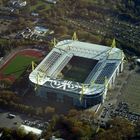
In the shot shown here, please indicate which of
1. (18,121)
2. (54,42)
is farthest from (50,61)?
(18,121)

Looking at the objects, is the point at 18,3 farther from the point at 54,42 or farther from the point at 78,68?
the point at 78,68

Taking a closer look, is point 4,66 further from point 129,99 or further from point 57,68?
point 129,99

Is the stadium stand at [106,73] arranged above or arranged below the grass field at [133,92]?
above

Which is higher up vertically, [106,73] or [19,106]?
[106,73]

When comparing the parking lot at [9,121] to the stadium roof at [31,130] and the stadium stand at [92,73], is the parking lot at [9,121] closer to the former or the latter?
the stadium roof at [31,130]

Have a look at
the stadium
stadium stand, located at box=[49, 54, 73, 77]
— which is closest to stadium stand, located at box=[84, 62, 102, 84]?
the stadium

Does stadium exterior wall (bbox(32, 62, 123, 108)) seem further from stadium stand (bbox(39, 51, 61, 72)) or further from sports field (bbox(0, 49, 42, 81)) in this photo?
sports field (bbox(0, 49, 42, 81))

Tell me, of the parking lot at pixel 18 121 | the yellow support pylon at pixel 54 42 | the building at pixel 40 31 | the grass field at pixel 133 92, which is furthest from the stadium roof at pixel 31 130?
the building at pixel 40 31
